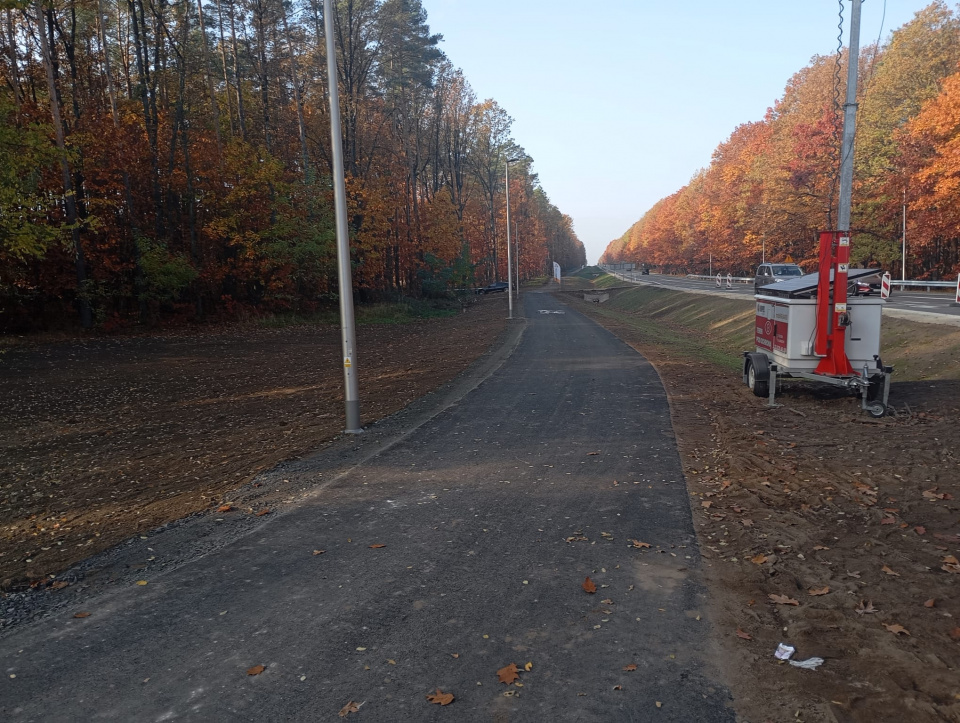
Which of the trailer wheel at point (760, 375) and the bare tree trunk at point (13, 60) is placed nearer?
the trailer wheel at point (760, 375)

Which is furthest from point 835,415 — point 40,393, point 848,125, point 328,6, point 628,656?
point 40,393

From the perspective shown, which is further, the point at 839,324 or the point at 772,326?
the point at 772,326

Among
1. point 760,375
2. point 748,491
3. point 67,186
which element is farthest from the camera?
point 67,186

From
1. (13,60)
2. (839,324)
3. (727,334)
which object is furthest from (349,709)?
(13,60)

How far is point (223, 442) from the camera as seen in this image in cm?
1002

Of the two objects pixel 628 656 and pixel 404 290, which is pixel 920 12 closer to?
pixel 404 290

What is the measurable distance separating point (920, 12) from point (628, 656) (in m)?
54.0

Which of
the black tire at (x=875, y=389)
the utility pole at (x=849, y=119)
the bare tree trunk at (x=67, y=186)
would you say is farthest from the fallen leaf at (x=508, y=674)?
the bare tree trunk at (x=67, y=186)

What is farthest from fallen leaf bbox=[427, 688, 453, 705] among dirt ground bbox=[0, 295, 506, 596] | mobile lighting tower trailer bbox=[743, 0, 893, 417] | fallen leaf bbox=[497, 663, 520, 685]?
mobile lighting tower trailer bbox=[743, 0, 893, 417]

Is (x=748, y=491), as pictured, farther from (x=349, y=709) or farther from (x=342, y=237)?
(x=342, y=237)

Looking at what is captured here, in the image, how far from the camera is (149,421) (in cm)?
1177

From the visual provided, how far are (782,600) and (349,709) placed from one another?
10.5 feet

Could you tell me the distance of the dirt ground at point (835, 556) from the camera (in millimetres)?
3713

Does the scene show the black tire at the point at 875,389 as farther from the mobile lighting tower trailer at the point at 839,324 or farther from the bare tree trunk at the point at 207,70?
the bare tree trunk at the point at 207,70
